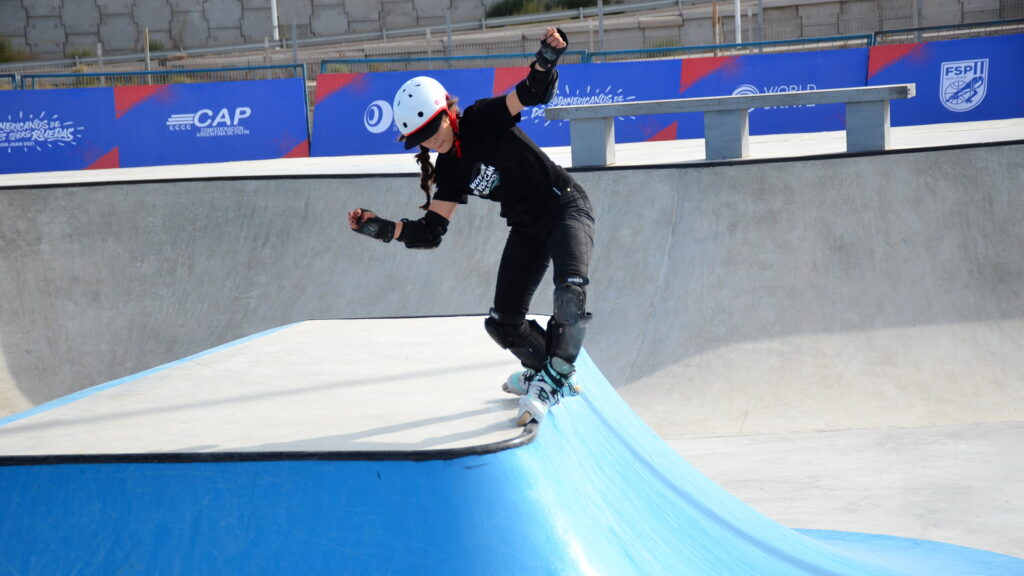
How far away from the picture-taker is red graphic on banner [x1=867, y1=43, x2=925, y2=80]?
55.5 feet

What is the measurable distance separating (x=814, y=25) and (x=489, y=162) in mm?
35705

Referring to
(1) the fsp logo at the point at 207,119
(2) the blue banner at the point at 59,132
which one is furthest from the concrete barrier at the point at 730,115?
(2) the blue banner at the point at 59,132

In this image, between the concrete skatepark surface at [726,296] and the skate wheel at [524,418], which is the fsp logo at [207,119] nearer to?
the concrete skatepark surface at [726,296]

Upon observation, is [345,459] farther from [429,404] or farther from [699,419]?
[699,419]

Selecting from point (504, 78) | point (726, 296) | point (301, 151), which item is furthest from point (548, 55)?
point (301, 151)

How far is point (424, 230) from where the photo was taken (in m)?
4.42

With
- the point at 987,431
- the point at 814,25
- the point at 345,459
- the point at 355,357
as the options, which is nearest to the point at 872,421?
the point at 987,431

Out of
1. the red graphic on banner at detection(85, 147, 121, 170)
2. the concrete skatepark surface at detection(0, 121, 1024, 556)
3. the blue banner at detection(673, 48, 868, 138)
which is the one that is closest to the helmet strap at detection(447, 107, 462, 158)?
the concrete skatepark surface at detection(0, 121, 1024, 556)

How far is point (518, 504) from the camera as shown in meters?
3.32

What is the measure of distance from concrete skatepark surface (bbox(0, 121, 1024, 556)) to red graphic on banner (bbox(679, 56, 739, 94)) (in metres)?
7.74

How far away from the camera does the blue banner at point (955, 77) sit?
55.2 ft

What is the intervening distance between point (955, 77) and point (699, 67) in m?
→ 4.85

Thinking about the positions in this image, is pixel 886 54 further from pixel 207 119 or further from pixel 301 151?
pixel 207 119

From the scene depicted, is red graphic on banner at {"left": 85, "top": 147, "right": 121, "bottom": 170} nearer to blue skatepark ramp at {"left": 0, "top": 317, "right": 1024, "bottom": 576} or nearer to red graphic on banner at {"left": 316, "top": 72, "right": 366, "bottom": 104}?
red graphic on banner at {"left": 316, "top": 72, "right": 366, "bottom": 104}
